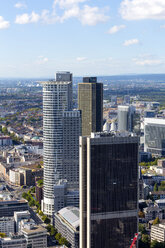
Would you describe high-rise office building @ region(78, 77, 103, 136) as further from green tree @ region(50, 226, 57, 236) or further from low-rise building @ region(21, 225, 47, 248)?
low-rise building @ region(21, 225, 47, 248)

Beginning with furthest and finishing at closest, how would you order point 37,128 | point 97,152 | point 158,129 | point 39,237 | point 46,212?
1. point 37,128
2. point 158,129
3. point 46,212
4. point 39,237
5. point 97,152

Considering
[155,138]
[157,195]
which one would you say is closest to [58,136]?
[157,195]

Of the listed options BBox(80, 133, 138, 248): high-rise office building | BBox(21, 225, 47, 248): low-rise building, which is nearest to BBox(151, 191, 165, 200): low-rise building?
BBox(21, 225, 47, 248): low-rise building

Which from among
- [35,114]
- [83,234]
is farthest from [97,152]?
[35,114]

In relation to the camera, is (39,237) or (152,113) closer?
(39,237)

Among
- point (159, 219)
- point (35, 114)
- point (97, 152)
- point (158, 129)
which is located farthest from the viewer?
point (35, 114)

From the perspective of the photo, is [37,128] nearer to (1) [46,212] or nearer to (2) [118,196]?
(1) [46,212]

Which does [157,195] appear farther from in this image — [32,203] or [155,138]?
[155,138]

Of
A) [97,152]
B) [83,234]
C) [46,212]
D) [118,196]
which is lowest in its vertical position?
[46,212]
